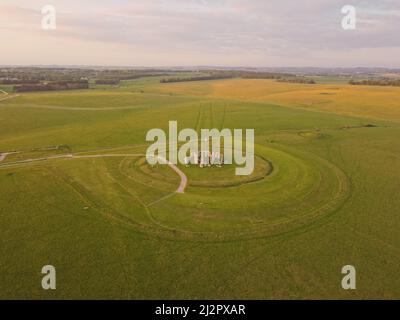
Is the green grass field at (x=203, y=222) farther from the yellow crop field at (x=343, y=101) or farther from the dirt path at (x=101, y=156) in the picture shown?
the yellow crop field at (x=343, y=101)

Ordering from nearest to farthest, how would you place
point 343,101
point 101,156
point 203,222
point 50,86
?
1. point 203,222
2. point 101,156
3. point 343,101
4. point 50,86

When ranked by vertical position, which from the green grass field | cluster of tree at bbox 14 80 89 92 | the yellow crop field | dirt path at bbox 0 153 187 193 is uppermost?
cluster of tree at bbox 14 80 89 92

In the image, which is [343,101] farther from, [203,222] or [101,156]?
[203,222]

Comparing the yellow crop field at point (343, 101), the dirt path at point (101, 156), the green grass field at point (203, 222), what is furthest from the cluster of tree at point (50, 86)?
the dirt path at point (101, 156)

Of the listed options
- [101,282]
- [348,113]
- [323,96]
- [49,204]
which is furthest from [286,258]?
[323,96]

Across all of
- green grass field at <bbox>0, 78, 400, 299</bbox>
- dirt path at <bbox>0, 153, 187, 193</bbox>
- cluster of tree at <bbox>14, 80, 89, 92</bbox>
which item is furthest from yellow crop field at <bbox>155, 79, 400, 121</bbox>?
dirt path at <bbox>0, 153, 187, 193</bbox>

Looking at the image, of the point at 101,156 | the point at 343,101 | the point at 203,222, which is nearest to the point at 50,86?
the point at 101,156

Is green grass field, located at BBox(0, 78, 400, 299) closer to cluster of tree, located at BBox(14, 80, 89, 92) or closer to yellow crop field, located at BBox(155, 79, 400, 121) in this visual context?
yellow crop field, located at BBox(155, 79, 400, 121)

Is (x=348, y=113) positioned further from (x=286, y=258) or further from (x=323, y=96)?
(x=286, y=258)

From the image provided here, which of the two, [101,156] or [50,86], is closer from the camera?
[101,156]
